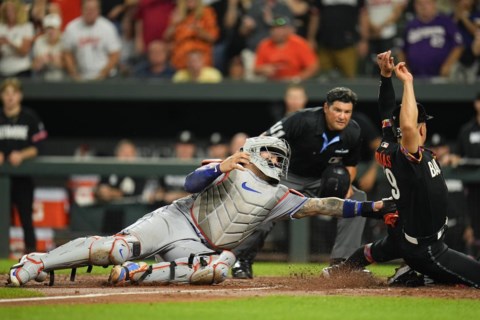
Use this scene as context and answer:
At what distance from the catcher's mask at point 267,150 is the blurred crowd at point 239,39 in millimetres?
6100

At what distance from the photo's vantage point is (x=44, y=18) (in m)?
14.8

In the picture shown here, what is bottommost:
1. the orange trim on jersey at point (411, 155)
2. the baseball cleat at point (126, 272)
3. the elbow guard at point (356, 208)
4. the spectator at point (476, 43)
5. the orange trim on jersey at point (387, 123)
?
the baseball cleat at point (126, 272)

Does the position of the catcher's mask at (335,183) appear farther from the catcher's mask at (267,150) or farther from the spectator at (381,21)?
the spectator at (381,21)

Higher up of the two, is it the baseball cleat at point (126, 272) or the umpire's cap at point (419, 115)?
the umpire's cap at point (419, 115)

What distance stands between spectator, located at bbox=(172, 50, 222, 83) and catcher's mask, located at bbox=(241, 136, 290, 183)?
21.7 ft

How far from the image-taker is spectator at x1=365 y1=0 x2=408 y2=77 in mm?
14367

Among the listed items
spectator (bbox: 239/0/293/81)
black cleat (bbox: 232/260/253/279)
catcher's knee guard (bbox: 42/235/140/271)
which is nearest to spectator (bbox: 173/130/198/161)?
spectator (bbox: 239/0/293/81)

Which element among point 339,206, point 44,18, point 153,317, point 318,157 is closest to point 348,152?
point 318,157

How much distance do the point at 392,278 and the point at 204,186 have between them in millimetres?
1813

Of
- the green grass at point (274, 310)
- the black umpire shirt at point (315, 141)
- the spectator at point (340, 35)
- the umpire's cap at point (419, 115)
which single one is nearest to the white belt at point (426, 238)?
the green grass at point (274, 310)

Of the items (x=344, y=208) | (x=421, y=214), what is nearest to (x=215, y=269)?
(x=344, y=208)

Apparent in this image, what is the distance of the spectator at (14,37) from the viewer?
1437cm

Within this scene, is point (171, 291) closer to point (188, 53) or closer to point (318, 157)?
point (318, 157)

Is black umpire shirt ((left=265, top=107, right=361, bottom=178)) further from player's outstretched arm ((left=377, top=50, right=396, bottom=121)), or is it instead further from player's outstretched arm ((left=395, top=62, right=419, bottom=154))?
player's outstretched arm ((left=395, top=62, right=419, bottom=154))
